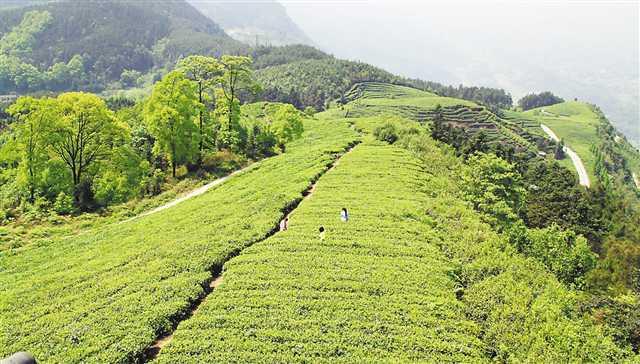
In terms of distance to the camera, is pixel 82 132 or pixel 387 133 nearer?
pixel 82 132

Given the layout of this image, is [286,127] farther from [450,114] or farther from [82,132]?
[450,114]

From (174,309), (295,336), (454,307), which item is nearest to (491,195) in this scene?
(454,307)

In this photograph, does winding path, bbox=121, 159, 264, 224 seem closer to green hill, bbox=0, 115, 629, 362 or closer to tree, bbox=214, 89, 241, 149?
tree, bbox=214, 89, 241, 149

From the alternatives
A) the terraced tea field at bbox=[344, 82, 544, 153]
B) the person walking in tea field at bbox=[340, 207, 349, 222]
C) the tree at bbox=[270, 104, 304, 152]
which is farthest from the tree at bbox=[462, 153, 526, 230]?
the terraced tea field at bbox=[344, 82, 544, 153]

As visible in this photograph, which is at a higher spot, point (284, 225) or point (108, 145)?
point (108, 145)

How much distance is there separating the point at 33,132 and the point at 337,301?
42829 mm

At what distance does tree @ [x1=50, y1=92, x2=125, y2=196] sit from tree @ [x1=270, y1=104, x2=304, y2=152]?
28198 mm

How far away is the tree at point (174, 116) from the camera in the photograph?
57219 millimetres

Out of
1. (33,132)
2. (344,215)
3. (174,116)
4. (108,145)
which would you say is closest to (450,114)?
(174,116)

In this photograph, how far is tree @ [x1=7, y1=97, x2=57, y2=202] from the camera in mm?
49812

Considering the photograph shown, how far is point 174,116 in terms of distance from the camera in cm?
5694

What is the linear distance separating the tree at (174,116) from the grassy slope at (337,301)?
84.7 feet

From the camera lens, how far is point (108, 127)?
54969 mm

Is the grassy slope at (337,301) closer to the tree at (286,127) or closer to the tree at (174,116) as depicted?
the tree at (174,116)
